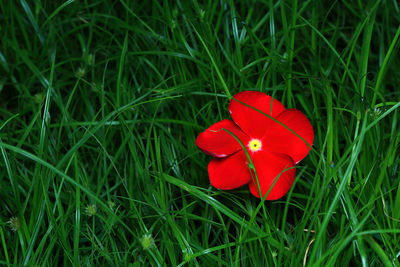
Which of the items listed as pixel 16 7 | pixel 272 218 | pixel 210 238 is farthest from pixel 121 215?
pixel 16 7

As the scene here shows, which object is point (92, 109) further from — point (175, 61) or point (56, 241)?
point (56, 241)

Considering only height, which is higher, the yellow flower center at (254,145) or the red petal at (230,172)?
the yellow flower center at (254,145)

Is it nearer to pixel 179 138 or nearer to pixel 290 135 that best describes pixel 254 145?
pixel 290 135

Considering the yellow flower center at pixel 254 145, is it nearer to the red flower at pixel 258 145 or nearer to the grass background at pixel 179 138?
the red flower at pixel 258 145

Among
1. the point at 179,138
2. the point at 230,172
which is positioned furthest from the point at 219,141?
the point at 179,138

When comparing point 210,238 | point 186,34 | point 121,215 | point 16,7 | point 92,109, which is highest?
point 16,7

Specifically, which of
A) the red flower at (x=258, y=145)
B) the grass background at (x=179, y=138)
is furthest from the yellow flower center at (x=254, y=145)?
the grass background at (x=179, y=138)

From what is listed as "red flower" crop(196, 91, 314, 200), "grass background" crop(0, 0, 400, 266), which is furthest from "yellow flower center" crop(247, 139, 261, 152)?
"grass background" crop(0, 0, 400, 266)
